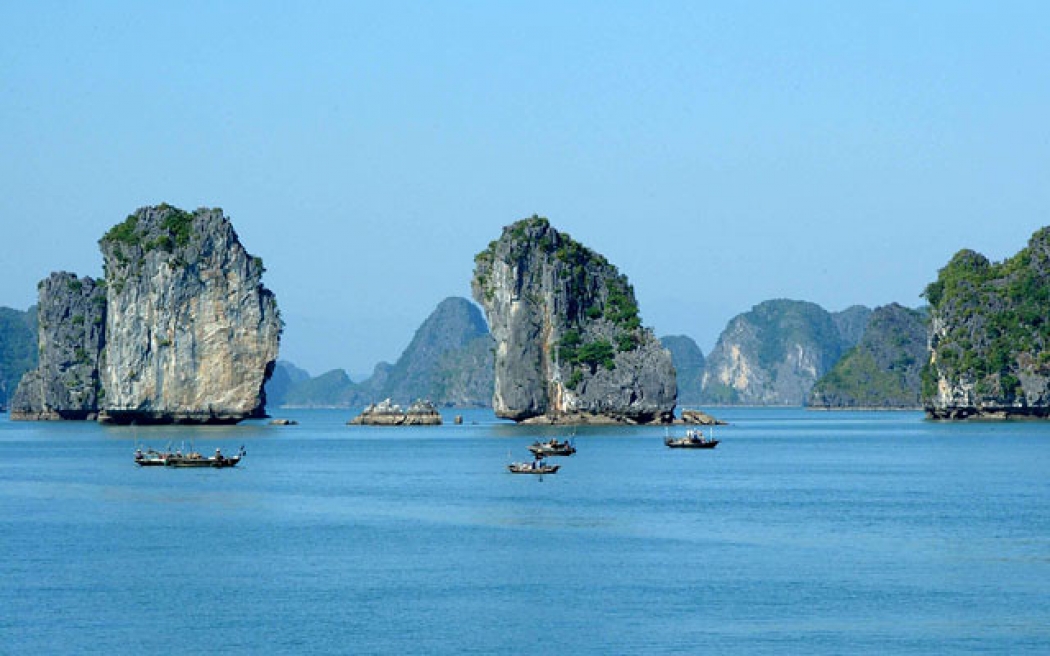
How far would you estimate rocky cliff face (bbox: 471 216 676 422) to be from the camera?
162750 millimetres

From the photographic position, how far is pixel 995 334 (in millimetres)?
174250

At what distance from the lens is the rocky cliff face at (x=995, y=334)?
562 ft

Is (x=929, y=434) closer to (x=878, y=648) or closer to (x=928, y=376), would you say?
(x=928, y=376)

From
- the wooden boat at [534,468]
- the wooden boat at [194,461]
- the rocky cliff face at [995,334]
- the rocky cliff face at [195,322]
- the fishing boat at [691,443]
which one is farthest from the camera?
the rocky cliff face at [995,334]

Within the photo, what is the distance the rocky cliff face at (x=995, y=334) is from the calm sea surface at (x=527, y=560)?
244ft

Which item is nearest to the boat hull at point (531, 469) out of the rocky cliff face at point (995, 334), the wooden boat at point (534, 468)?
the wooden boat at point (534, 468)

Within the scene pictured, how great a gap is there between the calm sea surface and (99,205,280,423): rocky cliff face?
60997 mm

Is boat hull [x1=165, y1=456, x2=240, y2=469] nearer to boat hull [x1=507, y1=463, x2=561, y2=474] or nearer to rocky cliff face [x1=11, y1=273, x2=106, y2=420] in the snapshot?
boat hull [x1=507, y1=463, x2=561, y2=474]

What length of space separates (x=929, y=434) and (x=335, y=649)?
126023mm

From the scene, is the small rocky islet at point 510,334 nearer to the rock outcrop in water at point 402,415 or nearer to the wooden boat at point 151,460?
the rock outcrop in water at point 402,415

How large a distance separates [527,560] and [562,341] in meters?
113

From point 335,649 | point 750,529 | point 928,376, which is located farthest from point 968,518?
point 928,376

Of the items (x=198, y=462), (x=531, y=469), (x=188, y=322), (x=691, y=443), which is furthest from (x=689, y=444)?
(x=188, y=322)

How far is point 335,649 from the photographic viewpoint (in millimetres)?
37156
